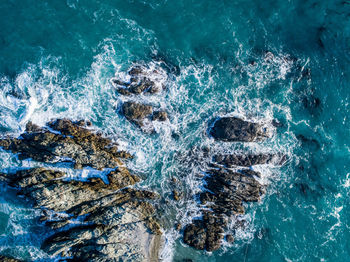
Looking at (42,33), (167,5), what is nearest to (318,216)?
(167,5)

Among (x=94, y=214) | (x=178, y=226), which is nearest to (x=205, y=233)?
(x=178, y=226)

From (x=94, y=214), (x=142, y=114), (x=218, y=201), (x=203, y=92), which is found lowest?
(x=94, y=214)

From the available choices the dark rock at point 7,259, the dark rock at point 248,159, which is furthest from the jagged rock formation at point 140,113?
the dark rock at point 7,259

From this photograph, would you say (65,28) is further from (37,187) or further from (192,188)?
(192,188)

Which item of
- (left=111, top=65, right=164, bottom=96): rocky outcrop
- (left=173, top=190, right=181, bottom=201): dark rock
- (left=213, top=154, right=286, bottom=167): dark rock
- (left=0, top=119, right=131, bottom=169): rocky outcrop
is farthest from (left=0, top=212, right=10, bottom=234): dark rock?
(left=213, top=154, right=286, bottom=167): dark rock

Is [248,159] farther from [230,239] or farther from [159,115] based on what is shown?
[159,115]

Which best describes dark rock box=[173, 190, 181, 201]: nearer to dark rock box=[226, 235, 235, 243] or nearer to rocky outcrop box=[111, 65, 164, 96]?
dark rock box=[226, 235, 235, 243]
